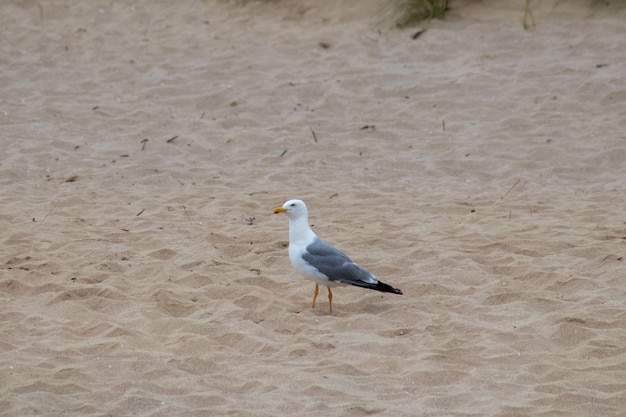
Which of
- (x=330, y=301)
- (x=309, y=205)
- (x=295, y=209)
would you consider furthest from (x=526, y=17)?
(x=330, y=301)

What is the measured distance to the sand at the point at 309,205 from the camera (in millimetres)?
4215

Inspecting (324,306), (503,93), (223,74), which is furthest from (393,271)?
(223,74)

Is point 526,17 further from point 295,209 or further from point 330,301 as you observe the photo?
point 330,301

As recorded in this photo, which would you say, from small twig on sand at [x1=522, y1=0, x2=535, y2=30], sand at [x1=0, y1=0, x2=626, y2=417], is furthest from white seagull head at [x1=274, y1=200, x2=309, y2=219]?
small twig on sand at [x1=522, y1=0, x2=535, y2=30]

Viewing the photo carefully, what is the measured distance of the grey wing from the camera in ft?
16.5

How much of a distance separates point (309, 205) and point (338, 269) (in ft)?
6.86

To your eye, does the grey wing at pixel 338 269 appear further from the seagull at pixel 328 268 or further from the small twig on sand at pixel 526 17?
the small twig on sand at pixel 526 17

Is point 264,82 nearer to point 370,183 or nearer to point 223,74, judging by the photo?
point 223,74

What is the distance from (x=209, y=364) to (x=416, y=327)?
1.07 m

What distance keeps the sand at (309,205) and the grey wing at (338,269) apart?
19 centimetres

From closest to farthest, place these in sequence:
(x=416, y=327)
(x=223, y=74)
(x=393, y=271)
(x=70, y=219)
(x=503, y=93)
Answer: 1. (x=416, y=327)
2. (x=393, y=271)
3. (x=70, y=219)
4. (x=503, y=93)
5. (x=223, y=74)

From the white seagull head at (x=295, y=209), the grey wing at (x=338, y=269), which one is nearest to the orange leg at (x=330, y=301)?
the grey wing at (x=338, y=269)

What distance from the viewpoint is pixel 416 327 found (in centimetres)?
483

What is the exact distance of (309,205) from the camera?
7086 millimetres
